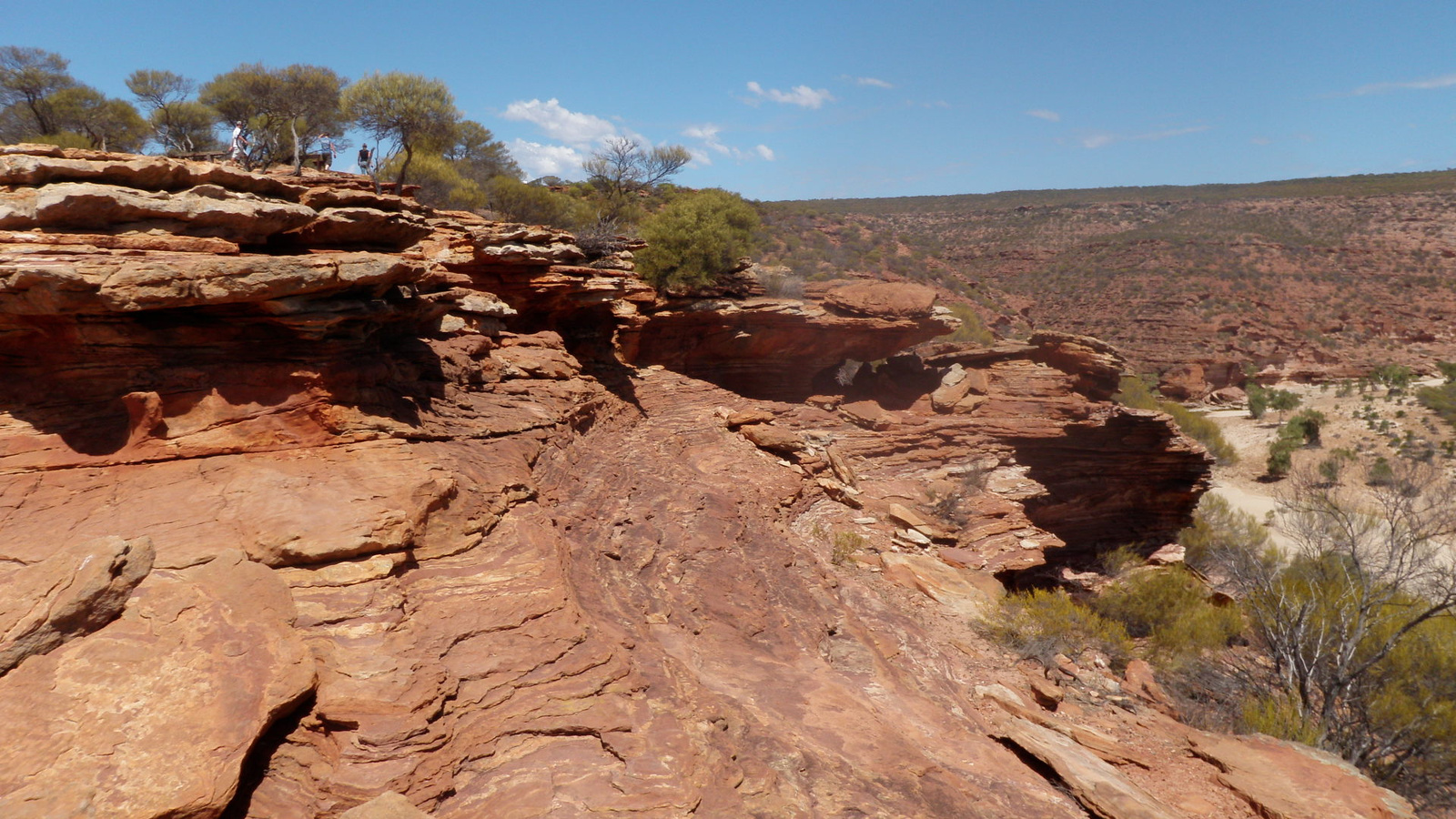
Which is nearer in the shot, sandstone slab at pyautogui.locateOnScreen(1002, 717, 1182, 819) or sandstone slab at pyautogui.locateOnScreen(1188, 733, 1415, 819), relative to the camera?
sandstone slab at pyautogui.locateOnScreen(1002, 717, 1182, 819)

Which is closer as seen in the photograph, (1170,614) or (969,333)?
(1170,614)

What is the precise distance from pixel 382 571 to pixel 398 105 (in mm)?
17972

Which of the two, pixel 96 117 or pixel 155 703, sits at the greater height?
pixel 96 117

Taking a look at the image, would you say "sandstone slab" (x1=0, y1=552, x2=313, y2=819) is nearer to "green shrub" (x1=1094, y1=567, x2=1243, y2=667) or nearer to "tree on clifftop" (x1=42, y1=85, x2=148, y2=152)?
"green shrub" (x1=1094, y1=567, x2=1243, y2=667)

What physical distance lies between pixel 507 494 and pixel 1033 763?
6.87 metres

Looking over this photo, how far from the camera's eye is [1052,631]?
11.3m

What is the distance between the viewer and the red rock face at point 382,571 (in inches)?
169

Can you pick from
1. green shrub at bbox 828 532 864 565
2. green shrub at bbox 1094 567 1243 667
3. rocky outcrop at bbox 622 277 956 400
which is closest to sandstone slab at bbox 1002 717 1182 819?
green shrub at bbox 828 532 864 565

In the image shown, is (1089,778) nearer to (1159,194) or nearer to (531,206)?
(531,206)

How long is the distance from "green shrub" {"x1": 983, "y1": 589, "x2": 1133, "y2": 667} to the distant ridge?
178 ft

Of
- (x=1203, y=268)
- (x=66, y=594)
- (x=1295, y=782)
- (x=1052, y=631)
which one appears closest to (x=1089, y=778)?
Result: (x=1295, y=782)

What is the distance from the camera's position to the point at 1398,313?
152 ft

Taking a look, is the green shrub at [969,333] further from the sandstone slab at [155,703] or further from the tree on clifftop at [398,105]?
the sandstone slab at [155,703]

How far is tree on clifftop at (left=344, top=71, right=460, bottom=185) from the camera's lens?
1898 cm
